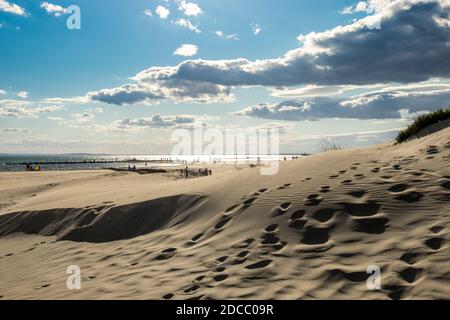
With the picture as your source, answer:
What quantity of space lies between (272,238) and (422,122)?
8.13m

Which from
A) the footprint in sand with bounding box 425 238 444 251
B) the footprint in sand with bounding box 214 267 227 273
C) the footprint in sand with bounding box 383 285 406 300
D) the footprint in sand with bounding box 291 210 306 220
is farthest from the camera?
the footprint in sand with bounding box 291 210 306 220

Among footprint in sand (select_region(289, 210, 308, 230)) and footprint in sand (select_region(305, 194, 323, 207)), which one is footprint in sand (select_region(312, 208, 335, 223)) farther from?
footprint in sand (select_region(305, 194, 323, 207))

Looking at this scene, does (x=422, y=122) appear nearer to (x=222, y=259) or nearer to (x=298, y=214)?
(x=298, y=214)

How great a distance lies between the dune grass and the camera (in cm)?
1138

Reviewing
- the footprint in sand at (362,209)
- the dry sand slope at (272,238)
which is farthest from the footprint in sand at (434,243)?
the footprint in sand at (362,209)

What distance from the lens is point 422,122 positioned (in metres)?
11.6

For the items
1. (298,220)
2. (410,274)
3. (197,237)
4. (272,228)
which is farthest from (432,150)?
(197,237)

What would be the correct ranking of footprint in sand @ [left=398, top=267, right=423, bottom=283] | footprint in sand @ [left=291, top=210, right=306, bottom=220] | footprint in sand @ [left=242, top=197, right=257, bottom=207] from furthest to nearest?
footprint in sand @ [left=242, top=197, right=257, bottom=207]
footprint in sand @ [left=291, top=210, right=306, bottom=220]
footprint in sand @ [left=398, top=267, right=423, bottom=283]

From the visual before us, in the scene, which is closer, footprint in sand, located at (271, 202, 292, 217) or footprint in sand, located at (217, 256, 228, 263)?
footprint in sand, located at (217, 256, 228, 263)

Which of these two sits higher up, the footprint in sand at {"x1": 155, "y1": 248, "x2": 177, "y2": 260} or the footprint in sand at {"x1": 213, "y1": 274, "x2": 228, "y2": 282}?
the footprint in sand at {"x1": 213, "y1": 274, "x2": 228, "y2": 282}

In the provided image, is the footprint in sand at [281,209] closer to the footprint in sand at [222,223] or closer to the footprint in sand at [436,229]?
the footprint in sand at [222,223]

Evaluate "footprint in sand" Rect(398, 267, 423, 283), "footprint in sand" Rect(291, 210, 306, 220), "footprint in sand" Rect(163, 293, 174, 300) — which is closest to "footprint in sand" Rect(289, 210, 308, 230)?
"footprint in sand" Rect(291, 210, 306, 220)

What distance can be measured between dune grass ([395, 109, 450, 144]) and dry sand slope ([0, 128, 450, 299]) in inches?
44.8

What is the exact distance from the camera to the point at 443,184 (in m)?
6.60
